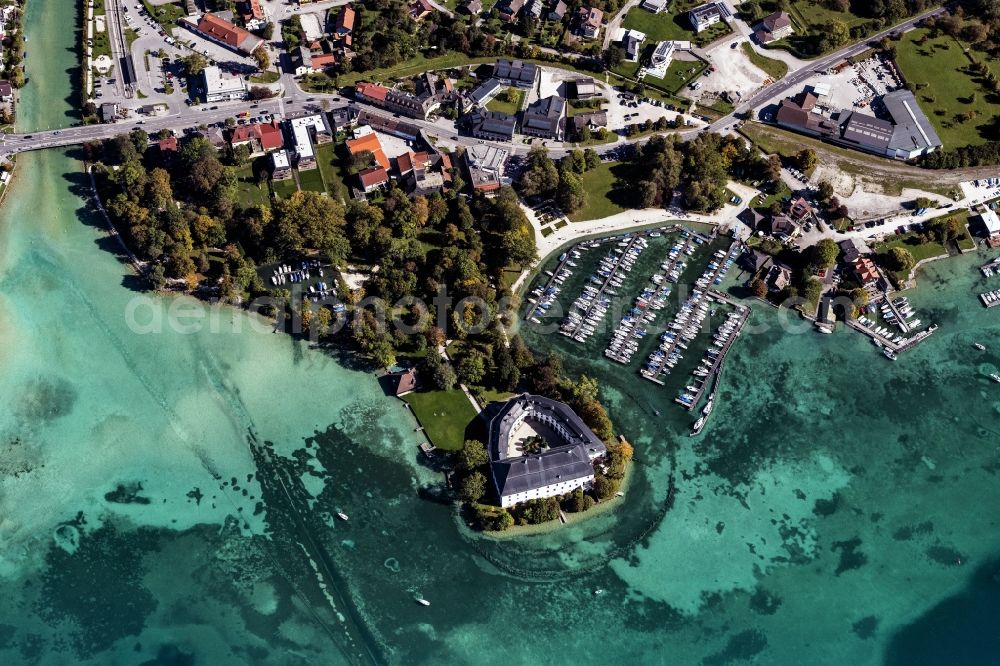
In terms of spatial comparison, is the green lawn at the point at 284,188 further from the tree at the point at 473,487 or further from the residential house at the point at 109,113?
the tree at the point at 473,487

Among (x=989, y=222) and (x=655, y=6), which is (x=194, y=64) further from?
(x=989, y=222)

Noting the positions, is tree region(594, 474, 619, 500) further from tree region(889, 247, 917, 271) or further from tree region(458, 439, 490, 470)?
tree region(889, 247, 917, 271)

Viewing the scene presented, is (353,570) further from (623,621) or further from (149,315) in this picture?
(149,315)

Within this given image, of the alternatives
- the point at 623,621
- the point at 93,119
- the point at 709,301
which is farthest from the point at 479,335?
the point at 93,119

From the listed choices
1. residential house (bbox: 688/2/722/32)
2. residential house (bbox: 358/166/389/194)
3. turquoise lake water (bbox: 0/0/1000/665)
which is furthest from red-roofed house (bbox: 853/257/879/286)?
residential house (bbox: 358/166/389/194)

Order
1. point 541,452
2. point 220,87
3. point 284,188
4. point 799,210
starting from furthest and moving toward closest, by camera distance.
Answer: point 220,87 < point 284,188 < point 799,210 < point 541,452

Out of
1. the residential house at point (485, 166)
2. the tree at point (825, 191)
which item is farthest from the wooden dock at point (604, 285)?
the tree at point (825, 191)

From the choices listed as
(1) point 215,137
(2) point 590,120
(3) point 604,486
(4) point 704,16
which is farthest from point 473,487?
(4) point 704,16
